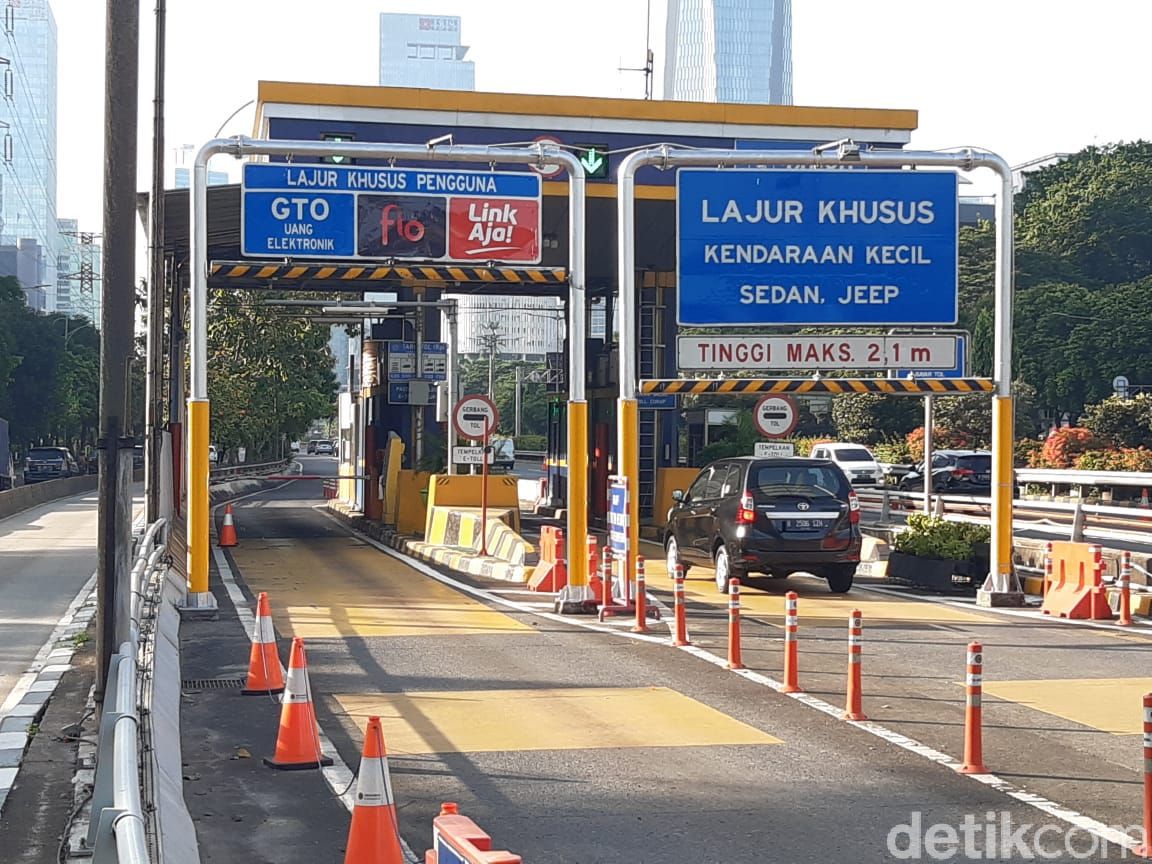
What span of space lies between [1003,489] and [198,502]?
9.72m

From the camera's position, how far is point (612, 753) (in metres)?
9.84

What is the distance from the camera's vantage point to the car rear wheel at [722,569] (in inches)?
778

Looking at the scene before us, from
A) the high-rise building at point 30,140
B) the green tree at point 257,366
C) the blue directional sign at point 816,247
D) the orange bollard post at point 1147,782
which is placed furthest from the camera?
the high-rise building at point 30,140

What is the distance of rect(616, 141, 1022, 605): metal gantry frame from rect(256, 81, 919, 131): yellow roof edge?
74.8 ft

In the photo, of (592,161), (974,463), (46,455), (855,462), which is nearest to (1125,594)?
(592,161)

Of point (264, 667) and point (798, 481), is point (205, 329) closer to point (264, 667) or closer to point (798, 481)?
point (264, 667)

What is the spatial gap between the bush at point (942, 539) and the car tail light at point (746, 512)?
3549mm

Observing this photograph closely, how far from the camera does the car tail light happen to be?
19297mm

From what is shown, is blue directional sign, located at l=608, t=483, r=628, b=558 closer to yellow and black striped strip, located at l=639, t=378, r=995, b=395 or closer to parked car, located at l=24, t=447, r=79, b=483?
yellow and black striped strip, located at l=639, t=378, r=995, b=395

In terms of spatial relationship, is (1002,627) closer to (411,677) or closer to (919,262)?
(919,262)

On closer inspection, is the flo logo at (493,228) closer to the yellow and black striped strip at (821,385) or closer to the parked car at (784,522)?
the yellow and black striped strip at (821,385)

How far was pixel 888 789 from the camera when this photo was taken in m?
8.74

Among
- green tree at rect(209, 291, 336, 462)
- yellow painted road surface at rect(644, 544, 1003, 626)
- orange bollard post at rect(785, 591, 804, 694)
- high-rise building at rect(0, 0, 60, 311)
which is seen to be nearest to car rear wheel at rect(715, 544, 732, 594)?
yellow painted road surface at rect(644, 544, 1003, 626)

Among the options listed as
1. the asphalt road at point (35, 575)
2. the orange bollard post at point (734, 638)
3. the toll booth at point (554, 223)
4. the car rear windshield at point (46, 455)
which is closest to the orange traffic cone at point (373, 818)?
the orange bollard post at point (734, 638)
